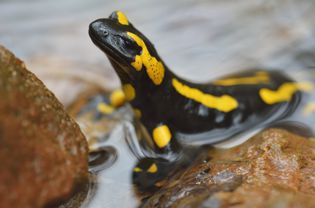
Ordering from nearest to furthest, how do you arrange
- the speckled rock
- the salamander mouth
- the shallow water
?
the speckled rock → the salamander mouth → the shallow water

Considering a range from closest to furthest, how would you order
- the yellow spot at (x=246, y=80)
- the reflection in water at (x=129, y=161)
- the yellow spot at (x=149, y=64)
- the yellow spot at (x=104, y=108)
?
the reflection in water at (x=129, y=161), the yellow spot at (x=149, y=64), the yellow spot at (x=246, y=80), the yellow spot at (x=104, y=108)

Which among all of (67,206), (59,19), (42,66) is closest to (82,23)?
(59,19)

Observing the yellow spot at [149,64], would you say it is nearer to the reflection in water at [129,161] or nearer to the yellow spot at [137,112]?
the yellow spot at [137,112]

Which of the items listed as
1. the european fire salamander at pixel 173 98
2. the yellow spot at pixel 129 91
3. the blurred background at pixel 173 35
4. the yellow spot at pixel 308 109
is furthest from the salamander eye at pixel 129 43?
the yellow spot at pixel 308 109

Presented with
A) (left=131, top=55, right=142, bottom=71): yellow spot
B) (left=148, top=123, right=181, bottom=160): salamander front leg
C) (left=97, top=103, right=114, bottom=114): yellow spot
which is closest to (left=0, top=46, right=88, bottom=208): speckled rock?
(left=131, top=55, right=142, bottom=71): yellow spot

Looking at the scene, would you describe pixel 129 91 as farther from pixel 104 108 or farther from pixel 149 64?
pixel 104 108

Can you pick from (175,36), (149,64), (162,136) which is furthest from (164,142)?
(175,36)

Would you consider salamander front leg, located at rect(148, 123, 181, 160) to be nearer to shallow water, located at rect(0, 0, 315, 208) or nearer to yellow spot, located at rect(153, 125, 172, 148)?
yellow spot, located at rect(153, 125, 172, 148)
